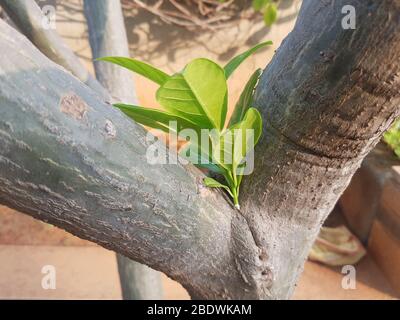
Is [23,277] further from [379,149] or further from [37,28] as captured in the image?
[379,149]

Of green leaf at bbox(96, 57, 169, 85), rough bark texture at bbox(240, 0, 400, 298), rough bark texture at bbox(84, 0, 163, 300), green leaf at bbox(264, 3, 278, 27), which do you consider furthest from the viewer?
green leaf at bbox(264, 3, 278, 27)

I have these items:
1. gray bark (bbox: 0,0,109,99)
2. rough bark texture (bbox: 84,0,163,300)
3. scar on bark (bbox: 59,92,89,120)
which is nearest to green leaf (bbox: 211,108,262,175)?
scar on bark (bbox: 59,92,89,120)

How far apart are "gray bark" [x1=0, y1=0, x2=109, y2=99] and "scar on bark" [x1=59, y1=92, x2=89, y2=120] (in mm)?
346

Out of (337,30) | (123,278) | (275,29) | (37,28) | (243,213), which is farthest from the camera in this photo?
(275,29)

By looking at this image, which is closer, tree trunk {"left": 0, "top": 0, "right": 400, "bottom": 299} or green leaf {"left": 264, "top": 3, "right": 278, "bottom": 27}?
tree trunk {"left": 0, "top": 0, "right": 400, "bottom": 299}

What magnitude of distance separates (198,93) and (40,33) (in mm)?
475

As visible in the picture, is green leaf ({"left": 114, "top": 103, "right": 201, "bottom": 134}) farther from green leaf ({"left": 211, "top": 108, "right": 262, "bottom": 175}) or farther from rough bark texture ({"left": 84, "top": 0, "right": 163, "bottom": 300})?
rough bark texture ({"left": 84, "top": 0, "right": 163, "bottom": 300})

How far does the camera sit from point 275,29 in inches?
85.0

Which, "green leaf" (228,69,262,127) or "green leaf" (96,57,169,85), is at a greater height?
"green leaf" (96,57,169,85)

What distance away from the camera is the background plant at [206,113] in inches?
15.0

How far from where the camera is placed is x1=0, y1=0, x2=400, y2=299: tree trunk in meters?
0.32

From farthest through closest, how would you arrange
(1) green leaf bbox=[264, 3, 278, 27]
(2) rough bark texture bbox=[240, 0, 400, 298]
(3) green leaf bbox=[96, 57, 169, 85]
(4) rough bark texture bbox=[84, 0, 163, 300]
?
(1) green leaf bbox=[264, 3, 278, 27] → (4) rough bark texture bbox=[84, 0, 163, 300] → (3) green leaf bbox=[96, 57, 169, 85] → (2) rough bark texture bbox=[240, 0, 400, 298]

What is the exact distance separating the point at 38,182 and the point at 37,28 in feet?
1.62

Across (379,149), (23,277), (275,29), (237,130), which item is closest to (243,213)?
(237,130)
